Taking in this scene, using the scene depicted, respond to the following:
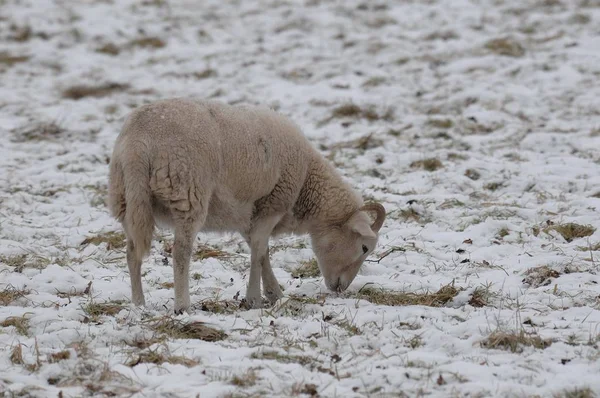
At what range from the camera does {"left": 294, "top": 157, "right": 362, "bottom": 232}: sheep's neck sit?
718 centimetres

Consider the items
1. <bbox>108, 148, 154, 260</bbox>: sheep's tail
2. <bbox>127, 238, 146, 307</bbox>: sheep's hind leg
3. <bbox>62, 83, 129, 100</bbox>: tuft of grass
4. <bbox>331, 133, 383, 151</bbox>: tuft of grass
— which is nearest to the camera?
<bbox>108, 148, 154, 260</bbox>: sheep's tail

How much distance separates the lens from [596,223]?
795cm

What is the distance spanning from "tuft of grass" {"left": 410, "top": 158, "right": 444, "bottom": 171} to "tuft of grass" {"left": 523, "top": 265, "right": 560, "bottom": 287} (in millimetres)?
3627

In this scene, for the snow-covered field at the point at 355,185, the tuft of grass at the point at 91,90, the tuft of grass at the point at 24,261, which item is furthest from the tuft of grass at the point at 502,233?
the tuft of grass at the point at 91,90

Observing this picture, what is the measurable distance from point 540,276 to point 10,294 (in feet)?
14.3

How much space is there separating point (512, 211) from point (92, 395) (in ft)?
17.6

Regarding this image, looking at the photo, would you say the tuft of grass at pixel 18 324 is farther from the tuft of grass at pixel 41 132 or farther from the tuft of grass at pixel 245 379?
the tuft of grass at pixel 41 132

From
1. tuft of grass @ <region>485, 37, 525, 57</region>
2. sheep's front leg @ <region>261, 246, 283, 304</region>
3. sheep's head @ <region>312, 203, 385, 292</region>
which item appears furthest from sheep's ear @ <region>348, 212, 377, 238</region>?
tuft of grass @ <region>485, 37, 525, 57</region>

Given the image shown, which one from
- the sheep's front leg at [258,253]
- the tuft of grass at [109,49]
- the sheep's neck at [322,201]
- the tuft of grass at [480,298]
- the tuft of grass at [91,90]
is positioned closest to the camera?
the tuft of grass at [480,298]

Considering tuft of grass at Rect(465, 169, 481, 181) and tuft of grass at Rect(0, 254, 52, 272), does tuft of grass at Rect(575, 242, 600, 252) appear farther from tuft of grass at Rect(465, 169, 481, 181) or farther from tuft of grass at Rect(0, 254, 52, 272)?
tuft of grass at Rect(0, 254, 52, 272)

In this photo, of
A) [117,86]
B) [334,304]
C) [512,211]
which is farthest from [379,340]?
[117,86]

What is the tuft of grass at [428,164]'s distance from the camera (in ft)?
33.5

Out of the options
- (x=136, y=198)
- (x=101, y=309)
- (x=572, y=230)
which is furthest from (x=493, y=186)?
(x=101, y=309)

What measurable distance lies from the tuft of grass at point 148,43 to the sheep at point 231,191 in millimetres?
10211
